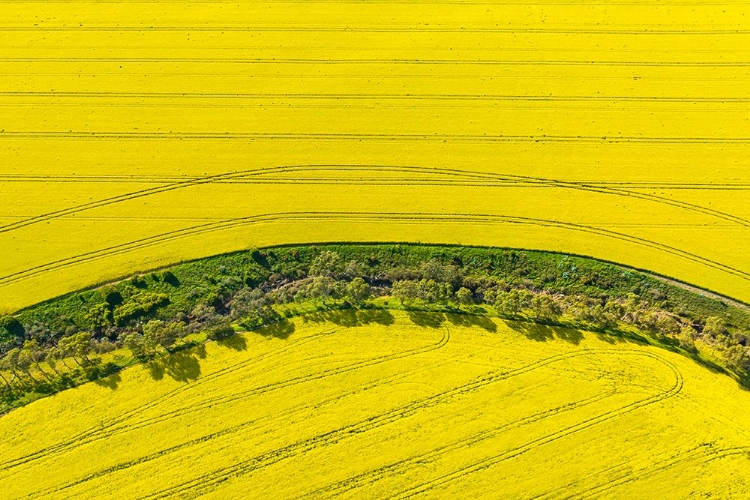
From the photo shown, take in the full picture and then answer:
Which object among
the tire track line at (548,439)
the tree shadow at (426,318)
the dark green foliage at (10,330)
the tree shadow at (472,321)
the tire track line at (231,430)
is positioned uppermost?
the dark green foliage at (10,330)

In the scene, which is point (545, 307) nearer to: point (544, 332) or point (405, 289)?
point (544, 332)

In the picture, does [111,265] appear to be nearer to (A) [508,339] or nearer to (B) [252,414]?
(B) [252,414]

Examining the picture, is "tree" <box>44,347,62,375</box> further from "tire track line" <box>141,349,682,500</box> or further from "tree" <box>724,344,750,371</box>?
"tree" <box>724,344,750,371</box>

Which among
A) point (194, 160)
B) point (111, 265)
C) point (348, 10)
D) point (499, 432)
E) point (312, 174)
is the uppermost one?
point (348, 10)

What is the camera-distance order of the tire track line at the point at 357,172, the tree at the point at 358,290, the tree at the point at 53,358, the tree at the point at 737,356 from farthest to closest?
the tire track line at the point at 357,172, the tree at the point at 358,290, the tree at the point at 53,358, the tree at the point at 737,356

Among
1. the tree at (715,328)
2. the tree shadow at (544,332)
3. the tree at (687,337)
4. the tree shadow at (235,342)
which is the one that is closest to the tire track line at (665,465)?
the tree at (687,337)

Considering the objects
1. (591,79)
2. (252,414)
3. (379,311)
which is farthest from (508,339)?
(591,79)

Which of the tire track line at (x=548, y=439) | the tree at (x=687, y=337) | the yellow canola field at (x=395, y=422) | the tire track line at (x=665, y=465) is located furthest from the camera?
the tree at (x=687, y=337)

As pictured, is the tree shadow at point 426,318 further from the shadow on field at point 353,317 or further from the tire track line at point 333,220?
the tire track line at point 333,220
